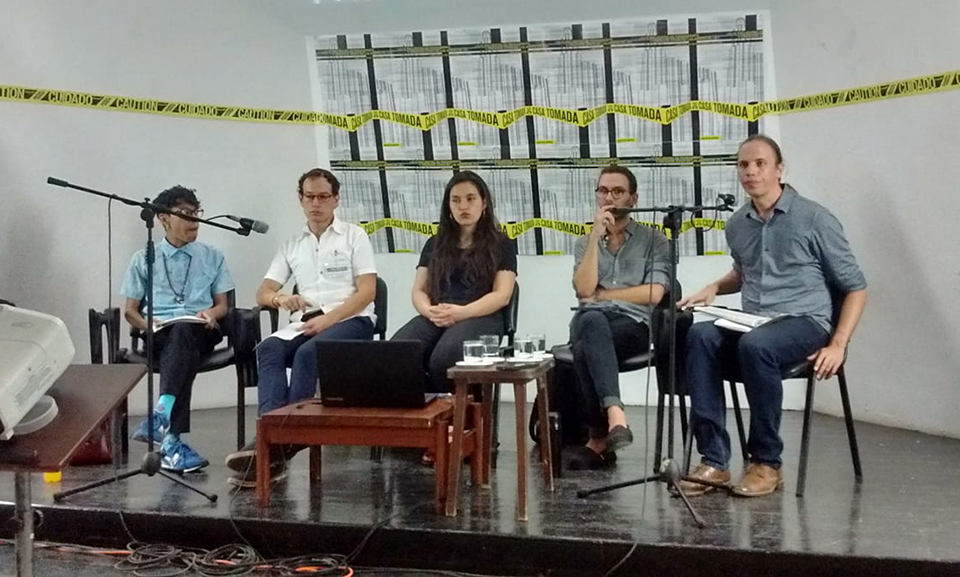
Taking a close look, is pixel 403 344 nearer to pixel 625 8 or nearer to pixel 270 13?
pixel 625 8

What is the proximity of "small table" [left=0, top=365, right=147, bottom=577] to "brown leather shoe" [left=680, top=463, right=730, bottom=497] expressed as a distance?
1825mm

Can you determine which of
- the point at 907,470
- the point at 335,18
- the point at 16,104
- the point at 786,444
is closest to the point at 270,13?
the point at 335,18

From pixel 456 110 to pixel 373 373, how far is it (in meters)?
2.18

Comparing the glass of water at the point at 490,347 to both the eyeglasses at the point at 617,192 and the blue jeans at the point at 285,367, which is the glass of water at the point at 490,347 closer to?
the blue jeans at the point at 285,367

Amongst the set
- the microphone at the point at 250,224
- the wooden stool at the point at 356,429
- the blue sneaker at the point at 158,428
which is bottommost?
the blue sneaker at the point at 158,428

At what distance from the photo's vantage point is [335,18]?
15.8 ft

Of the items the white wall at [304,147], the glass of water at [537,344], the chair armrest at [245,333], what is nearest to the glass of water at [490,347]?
the glass of water at [537,344]

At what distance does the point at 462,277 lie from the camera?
3.76m

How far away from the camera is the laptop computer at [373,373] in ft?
9.70

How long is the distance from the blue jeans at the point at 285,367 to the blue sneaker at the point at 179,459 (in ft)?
0.95

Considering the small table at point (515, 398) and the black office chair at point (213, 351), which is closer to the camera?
the small table at point (515, 398)

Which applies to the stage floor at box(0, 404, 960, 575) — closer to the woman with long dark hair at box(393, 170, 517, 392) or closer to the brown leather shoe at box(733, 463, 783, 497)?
the brown leather shoe at box(733, 463, 783, 497)

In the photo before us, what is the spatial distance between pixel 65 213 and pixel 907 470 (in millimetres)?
3857

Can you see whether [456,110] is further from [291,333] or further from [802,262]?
[802,262]
